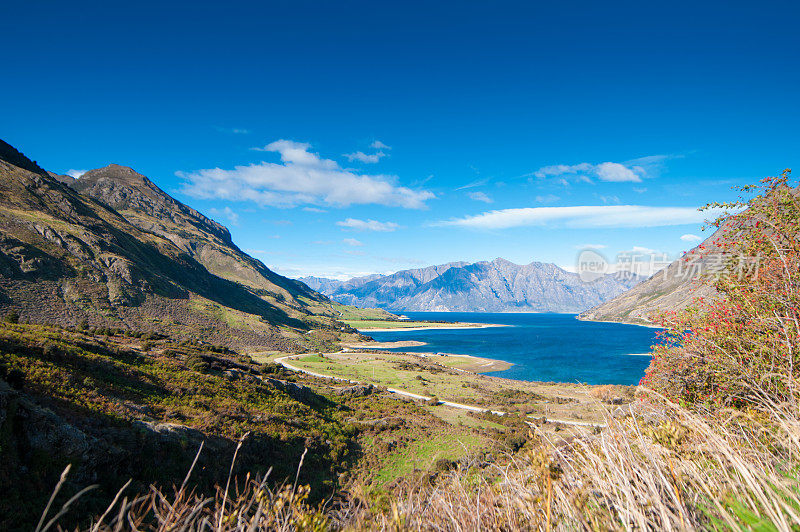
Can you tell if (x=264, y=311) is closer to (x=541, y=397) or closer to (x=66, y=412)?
(x=541, y=397)

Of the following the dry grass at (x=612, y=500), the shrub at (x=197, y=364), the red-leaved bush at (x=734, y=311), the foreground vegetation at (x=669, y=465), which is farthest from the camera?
the shrub at (x=197, y=364)

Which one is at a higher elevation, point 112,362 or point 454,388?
point 112,362

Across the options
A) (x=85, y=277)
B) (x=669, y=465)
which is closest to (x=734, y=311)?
(x=669, y=465)

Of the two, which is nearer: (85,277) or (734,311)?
(734,311)

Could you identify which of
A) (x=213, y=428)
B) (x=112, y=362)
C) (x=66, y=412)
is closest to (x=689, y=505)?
(x=66, y=412)

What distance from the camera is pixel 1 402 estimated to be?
450 inches

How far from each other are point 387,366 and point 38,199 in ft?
344

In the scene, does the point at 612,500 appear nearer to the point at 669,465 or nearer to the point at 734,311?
the point at 669,465

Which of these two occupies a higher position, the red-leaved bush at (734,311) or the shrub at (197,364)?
the red-leaved bush at (734,311)

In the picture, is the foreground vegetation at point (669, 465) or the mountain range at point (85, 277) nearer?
the foreground vegetation at point (669, 465)

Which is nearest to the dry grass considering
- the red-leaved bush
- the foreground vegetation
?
the foreground vegetation

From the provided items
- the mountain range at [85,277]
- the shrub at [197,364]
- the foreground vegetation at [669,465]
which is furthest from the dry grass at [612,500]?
the mountain range at [85,277]

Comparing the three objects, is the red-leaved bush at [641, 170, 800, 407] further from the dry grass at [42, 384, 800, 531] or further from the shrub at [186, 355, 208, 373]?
the shrub at [186, 355, 208, 373]

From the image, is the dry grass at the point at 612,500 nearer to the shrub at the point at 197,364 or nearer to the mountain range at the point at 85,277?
the shrub at the point at 197,364
